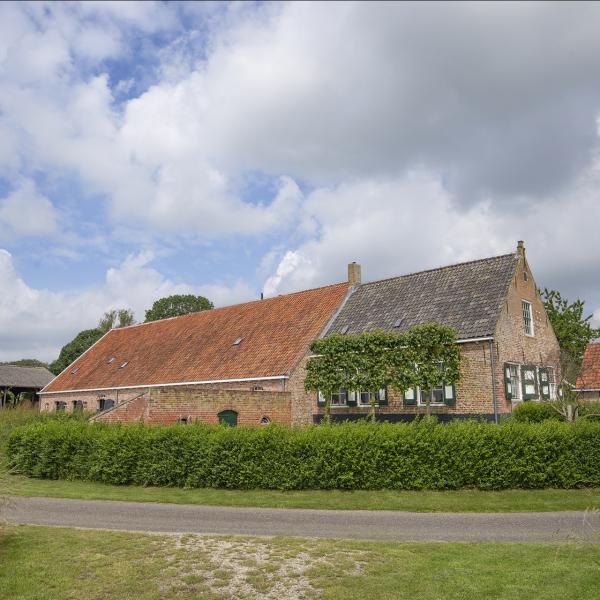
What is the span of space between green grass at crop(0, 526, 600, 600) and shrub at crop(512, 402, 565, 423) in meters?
10.3

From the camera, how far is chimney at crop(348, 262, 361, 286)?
31.6 m

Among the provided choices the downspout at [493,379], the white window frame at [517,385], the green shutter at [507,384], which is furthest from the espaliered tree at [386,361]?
the white window frame at [517,385]

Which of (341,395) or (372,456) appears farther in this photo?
(341,395)

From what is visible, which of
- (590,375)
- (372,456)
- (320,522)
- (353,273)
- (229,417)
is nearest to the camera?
(320,522)

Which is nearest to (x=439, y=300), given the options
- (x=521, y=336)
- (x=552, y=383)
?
(x=521, y=336)

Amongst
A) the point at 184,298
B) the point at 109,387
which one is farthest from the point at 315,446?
the point at 184,298

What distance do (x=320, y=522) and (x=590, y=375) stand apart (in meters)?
28.0

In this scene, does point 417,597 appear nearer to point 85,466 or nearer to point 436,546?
point 436,546

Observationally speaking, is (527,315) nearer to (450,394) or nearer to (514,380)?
(514,380)

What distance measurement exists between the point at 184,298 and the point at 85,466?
46937mm

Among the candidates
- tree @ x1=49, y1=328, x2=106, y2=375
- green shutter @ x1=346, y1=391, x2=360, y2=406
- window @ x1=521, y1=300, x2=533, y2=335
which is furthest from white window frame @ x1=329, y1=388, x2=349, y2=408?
tree @ x1=49, y1=328, x2=106, y2=375

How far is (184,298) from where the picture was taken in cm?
6356

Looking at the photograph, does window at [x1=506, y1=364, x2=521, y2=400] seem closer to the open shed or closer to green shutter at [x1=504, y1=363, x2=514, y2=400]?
green shutter at [x1=504, y1=363, x2=514, y2=400]

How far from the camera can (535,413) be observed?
62.6 ft
